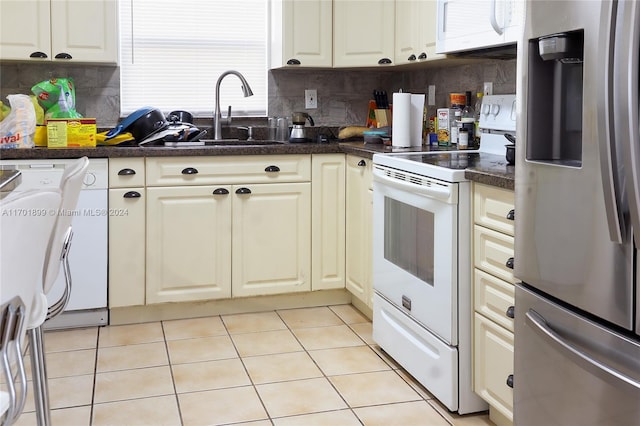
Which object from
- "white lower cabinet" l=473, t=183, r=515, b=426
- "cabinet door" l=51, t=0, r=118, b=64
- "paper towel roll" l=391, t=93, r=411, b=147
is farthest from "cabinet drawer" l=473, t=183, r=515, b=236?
"cabinet door" l=51, t=0, r=118, b=64

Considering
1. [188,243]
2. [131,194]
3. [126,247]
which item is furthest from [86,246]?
[188,243]

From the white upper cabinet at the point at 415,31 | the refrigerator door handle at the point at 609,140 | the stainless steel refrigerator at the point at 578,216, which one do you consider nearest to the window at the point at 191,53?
the white upper cabinet at the point at 415,31

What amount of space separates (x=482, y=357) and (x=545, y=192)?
90 cm

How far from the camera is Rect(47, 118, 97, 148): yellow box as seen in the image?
3621mm

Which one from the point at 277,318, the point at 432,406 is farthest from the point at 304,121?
the point at 432,406

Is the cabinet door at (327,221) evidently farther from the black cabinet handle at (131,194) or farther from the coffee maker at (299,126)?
the black cabinet handle at (131,194)

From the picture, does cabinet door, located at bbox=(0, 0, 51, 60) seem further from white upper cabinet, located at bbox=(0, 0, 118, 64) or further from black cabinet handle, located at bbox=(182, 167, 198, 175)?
black cabinet handle, located at bbox=(182, 167, 198, 175)

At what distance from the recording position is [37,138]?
12.2 feet

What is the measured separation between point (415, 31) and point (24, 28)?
6.44 ft

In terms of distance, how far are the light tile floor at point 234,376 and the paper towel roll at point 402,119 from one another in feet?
3.07

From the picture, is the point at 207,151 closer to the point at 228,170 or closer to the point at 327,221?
the point at 228,170

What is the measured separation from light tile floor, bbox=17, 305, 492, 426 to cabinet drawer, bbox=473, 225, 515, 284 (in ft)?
1.89

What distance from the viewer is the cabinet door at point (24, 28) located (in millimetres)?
3682

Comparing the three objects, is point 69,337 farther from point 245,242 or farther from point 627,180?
point 627,180
